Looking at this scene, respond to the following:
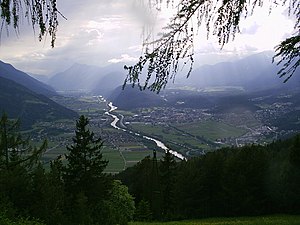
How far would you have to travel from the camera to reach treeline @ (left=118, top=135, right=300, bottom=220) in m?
30.9

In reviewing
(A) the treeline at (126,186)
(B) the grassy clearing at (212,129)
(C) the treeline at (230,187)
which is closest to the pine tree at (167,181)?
(C) the treeline at (230,187)

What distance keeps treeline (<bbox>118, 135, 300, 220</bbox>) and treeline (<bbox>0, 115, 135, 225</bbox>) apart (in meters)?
6.41

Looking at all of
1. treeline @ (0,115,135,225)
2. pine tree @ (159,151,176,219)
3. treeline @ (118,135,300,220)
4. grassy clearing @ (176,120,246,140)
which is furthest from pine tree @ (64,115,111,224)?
grassy clearing @ (176,120,246,140)

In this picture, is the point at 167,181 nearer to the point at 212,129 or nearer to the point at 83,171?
the point at 83,171

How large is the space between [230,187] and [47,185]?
2023 cm

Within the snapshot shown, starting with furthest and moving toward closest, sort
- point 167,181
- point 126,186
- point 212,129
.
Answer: point 212,129, point 167,181, point 126,186

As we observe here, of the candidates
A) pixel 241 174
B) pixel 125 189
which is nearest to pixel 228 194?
pixel 241 174

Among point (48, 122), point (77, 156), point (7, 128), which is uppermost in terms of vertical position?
point (7, 128)

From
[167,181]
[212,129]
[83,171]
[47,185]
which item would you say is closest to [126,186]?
[167,181]

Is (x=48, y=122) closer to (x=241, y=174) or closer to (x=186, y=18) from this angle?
(x=241, y=174)

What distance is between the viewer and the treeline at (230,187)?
30.9m

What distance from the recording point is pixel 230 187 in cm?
3472

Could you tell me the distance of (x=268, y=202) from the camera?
33.5 m

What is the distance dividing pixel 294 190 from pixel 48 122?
17522 cm
